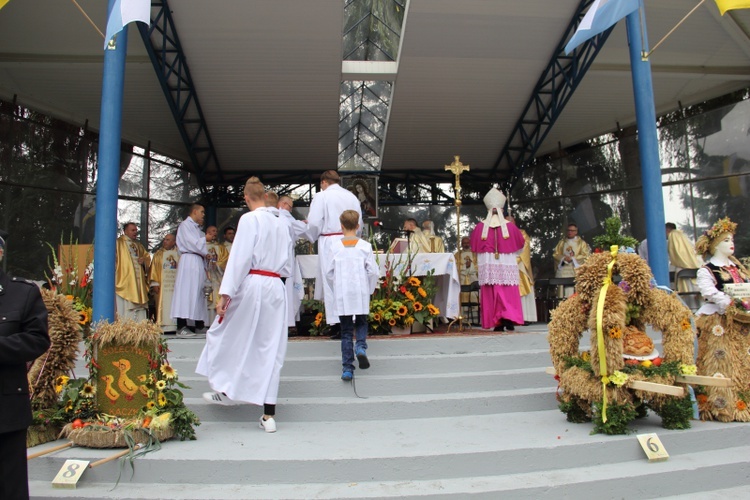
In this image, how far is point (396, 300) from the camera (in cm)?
747

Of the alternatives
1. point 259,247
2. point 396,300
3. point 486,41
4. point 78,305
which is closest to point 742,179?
point 486,41

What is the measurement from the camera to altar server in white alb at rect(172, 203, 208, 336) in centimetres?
855

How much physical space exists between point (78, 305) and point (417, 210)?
1105 centimetres

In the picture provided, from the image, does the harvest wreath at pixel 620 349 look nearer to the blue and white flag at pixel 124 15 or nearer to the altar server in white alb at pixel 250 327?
the altar server in white alb at pixel 250 327

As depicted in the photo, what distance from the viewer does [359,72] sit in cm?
1243

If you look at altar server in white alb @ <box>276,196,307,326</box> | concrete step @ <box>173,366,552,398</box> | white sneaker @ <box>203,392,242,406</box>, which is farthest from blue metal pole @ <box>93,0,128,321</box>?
white sneaker @ <box>203,392,242,406</box>

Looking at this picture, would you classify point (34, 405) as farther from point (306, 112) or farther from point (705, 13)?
point (705, 13)

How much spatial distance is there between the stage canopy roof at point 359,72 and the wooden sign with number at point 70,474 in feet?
28.7

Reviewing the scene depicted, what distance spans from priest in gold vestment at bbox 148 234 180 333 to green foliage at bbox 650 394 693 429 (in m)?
6.99

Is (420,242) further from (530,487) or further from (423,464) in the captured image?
(530,487)

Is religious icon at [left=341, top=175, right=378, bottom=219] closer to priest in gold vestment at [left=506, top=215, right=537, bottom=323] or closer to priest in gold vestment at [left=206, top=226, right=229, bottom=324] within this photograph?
priest in gold vestment at [left=206, top=226, right=229, bottom=324]

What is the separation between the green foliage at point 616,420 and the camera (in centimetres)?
429

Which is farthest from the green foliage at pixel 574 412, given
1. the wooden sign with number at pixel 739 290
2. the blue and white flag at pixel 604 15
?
the blue and white flag at pixel 604 15

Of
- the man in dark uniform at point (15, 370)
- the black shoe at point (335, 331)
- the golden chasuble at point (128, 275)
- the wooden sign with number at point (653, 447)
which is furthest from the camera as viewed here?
the golden chasuble at point (128, 275)
